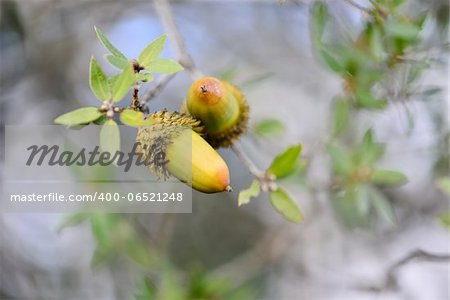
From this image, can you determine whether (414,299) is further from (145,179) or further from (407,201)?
(145,179)

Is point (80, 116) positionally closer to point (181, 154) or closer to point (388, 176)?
point (181, 154)

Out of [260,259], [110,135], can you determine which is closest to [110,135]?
[110,135]

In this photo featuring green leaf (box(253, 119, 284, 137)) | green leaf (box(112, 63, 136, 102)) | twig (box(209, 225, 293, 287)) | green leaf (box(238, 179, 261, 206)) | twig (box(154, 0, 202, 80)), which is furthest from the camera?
twig (box(209, 225, 293, 287))

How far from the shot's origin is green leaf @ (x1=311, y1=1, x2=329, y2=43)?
0.91 m

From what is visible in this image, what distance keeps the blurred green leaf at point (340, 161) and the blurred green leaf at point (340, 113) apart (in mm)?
60

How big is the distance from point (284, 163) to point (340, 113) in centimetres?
37

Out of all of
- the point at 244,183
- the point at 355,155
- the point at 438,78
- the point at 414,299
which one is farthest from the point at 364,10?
the point at 414,299

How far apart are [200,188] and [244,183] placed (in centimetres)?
75

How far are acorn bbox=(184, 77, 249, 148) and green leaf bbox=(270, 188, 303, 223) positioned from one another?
0.28 ft

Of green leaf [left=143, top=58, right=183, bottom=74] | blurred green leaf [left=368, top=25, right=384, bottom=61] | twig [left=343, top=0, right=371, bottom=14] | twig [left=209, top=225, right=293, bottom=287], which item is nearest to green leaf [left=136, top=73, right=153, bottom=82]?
green leaf [left=143, top=58, right=183, bottom=74]

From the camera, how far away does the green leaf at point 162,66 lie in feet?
2.14

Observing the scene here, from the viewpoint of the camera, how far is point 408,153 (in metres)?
1.61

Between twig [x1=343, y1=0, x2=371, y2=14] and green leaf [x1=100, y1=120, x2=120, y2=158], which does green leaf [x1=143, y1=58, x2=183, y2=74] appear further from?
twig [x1=343, y1=0, x2=371, y2=14]

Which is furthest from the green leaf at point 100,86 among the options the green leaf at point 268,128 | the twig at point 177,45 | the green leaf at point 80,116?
the green leaf at point 268,128
